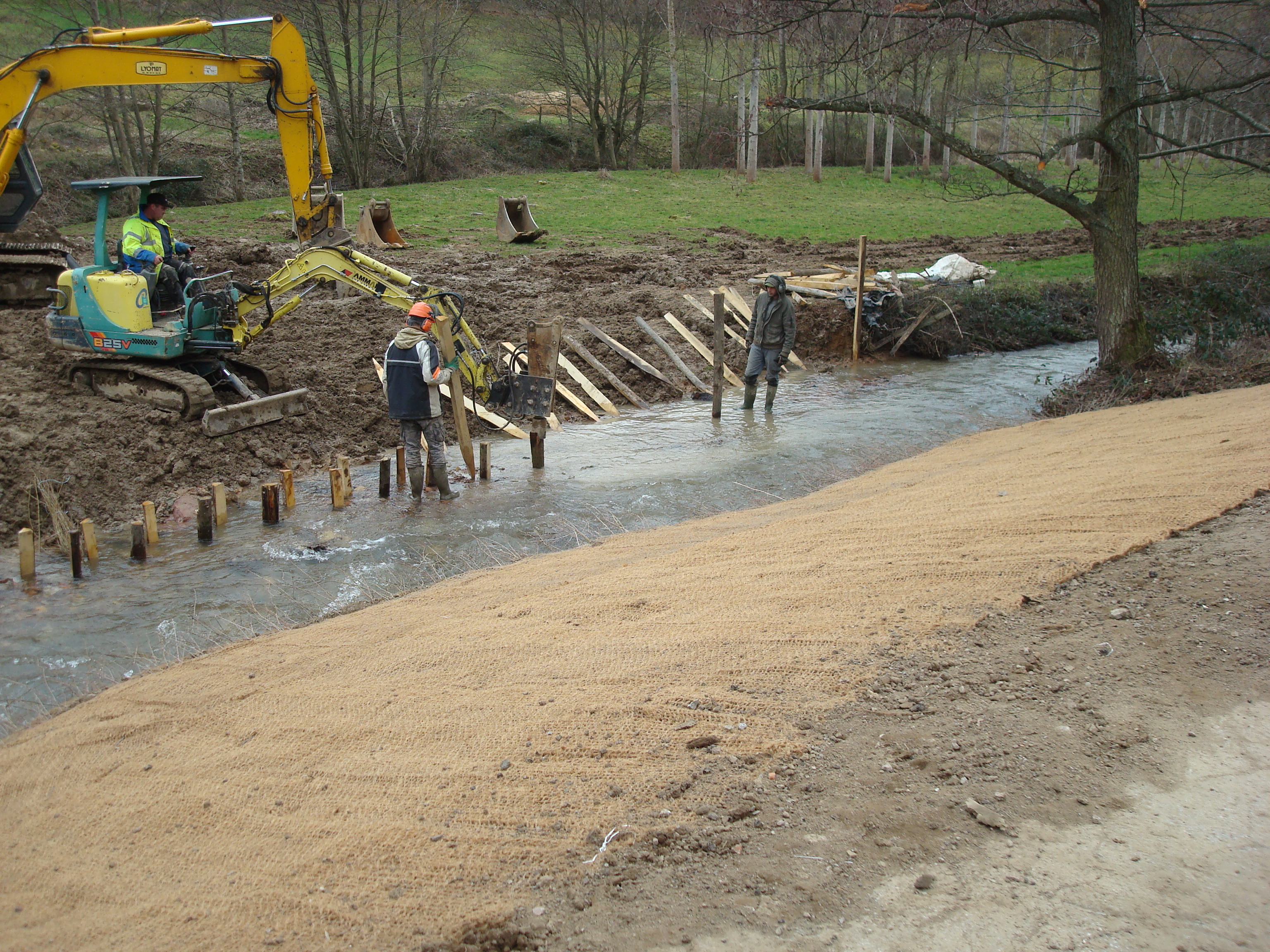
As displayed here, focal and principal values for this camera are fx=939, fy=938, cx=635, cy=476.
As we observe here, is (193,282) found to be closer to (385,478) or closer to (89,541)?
(385,478)

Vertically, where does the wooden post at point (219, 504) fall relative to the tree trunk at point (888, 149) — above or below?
below

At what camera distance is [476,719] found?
5.05 meters

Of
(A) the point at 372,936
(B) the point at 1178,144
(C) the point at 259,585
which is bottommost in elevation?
(C) the point at 259,585

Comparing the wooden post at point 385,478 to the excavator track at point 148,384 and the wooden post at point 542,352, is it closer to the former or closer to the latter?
the wooden post at point 542,352

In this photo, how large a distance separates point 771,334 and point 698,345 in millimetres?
2978

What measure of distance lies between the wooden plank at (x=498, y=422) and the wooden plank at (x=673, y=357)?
3296 mm

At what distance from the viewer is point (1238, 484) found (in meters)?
7.41

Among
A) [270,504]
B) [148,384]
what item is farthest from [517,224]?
[270,504]

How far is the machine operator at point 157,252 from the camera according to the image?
464 inches

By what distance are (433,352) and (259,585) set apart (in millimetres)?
3220

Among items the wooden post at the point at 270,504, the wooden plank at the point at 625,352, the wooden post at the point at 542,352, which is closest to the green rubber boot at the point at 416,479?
the wooden post at the point at 542,352

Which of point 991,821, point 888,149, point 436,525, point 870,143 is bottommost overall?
point 436,525

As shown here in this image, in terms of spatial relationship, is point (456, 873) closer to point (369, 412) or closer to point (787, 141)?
point (369, 412)

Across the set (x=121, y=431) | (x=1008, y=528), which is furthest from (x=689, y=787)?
(x=121, y=431)
